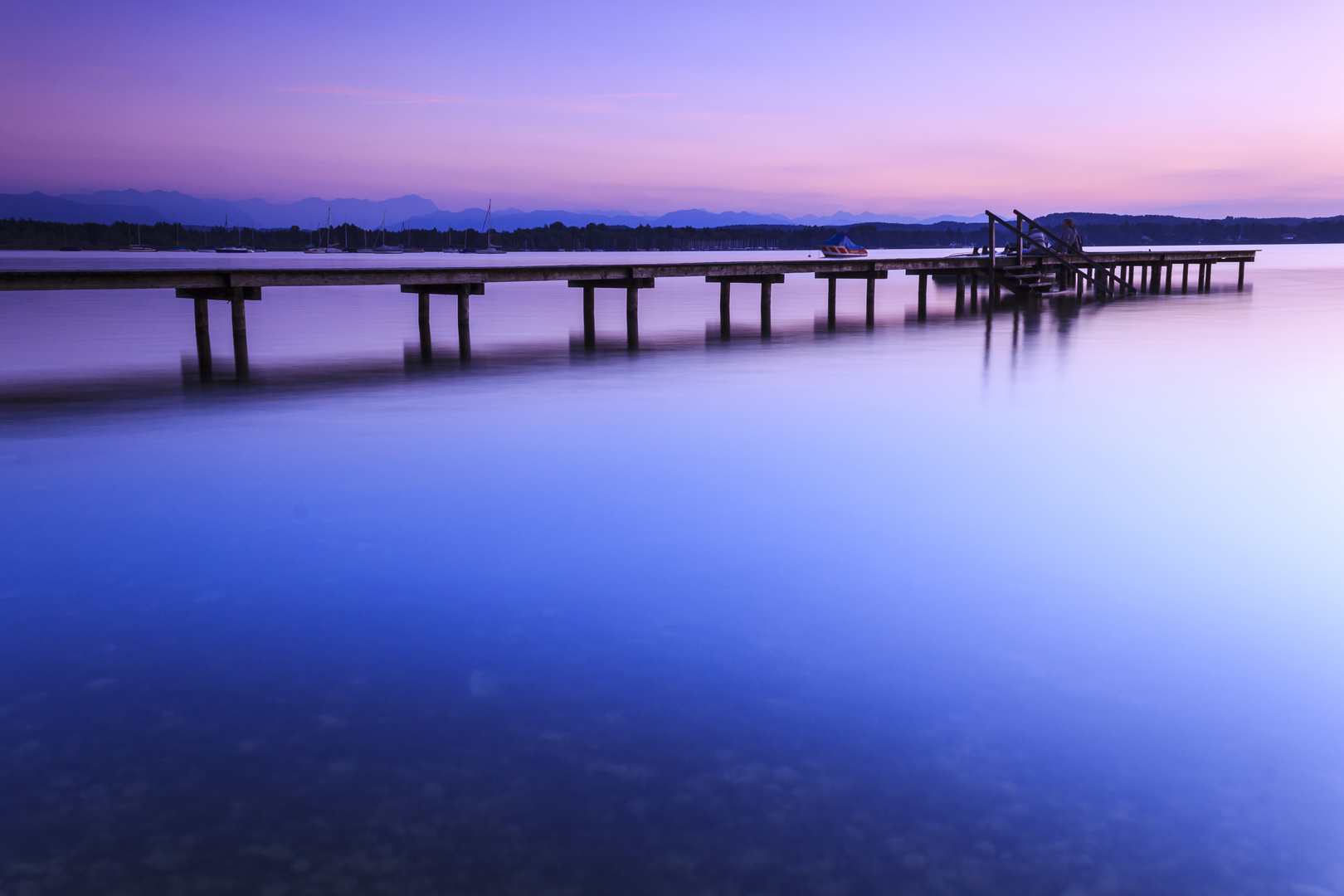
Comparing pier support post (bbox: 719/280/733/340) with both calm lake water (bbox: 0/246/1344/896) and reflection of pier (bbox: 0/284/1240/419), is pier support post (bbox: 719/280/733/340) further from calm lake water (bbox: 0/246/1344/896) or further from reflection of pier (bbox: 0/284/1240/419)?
calm lake water (bbox: 0/246/1344/896)

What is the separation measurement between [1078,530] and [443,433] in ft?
19.5

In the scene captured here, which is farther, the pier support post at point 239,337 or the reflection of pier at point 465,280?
the pier support post at point 239,337

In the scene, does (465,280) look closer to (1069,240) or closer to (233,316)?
(233,316)

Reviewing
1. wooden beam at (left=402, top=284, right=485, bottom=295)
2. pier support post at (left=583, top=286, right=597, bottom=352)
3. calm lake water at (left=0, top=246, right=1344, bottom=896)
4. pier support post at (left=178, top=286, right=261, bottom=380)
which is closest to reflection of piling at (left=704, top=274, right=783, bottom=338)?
pier support post at (left=583, top=286, right=597, bottom=352)

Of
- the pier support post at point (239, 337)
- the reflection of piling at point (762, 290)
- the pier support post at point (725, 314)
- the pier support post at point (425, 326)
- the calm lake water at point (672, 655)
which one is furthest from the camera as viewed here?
the pier support post at point (725, 314)

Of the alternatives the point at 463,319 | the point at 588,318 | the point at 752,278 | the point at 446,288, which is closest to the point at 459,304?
the point at 446,288

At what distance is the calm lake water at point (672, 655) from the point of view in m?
2.95

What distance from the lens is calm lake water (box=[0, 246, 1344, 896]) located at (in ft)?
9.66

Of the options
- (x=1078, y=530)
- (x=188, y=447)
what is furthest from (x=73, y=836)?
(x=188, y=447)

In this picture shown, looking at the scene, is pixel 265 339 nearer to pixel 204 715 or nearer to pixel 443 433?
pixel 443 433

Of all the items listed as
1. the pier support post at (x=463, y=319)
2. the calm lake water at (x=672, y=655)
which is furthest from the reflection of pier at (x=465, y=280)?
the calm lake water at (x=672, y=655)

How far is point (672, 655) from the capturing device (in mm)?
4434

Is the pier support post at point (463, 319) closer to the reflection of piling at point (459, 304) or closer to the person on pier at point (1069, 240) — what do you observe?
the reflection of piling at point (459, 304)

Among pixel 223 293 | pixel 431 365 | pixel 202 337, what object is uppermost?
pixel 223 293
